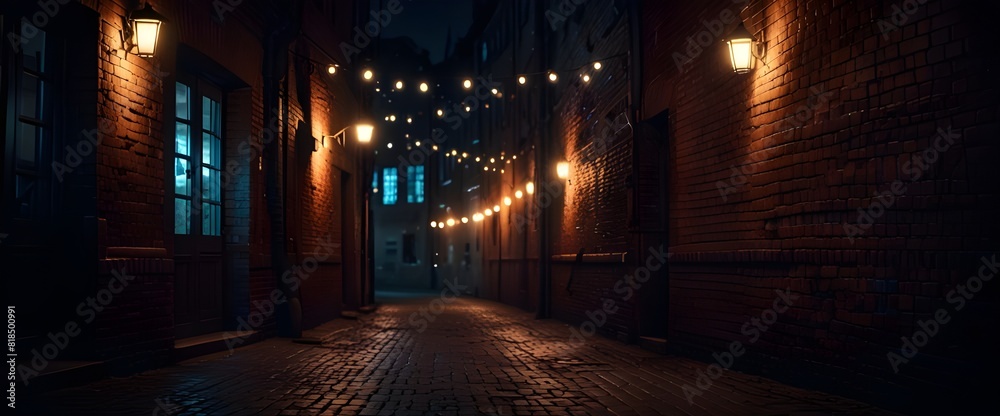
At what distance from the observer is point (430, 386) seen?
24.7 ft

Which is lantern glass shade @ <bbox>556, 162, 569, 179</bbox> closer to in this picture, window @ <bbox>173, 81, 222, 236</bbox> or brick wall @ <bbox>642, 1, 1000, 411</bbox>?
brick wall @ <bbox>642, 1, 1000, 411</bbox>

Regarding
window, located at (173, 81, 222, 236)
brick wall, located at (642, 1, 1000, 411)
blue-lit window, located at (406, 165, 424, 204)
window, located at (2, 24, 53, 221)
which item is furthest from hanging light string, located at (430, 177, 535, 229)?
window, located at (2, 24, 53, 221)

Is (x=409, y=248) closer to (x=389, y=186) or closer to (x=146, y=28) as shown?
(x=389, y=186)

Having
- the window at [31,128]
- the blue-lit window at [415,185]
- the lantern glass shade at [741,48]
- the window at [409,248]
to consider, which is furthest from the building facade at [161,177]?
the window at [409,248]

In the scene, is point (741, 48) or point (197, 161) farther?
point (197, 161)

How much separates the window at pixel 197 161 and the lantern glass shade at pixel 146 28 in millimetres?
1906

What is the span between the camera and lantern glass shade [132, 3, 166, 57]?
25.9 feet

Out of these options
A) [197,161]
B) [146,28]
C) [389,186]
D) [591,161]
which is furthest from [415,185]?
[146,28]

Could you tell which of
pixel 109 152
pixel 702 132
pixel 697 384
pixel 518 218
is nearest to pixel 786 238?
pixel 697 384

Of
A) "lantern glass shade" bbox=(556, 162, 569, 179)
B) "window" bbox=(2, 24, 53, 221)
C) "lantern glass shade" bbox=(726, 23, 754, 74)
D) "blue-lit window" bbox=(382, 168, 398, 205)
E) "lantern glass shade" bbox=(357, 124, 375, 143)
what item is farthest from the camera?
"blue-lit window" bbox=(382, 168, 398, 205)

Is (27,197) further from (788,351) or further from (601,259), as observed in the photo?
(601,259)

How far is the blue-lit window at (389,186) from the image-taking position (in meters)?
45.9

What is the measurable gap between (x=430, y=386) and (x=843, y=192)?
3.82 metres

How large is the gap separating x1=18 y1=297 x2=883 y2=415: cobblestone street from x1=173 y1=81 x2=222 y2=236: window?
5.42 feet
